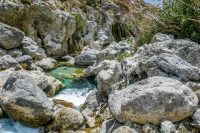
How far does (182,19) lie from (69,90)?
8949mm

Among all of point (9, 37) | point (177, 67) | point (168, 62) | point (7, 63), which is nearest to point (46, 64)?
point (9, 37)

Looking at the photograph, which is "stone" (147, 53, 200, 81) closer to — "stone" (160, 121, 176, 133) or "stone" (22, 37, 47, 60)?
"stone" (160, 121, 176, 133)

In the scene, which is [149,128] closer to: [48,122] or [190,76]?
[190,76]

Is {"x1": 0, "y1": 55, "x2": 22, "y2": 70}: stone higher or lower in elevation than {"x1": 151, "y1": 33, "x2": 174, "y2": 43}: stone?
lower

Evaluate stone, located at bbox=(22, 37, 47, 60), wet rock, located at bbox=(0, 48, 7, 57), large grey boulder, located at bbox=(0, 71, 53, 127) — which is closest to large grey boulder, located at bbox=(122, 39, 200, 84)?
large grey boulder, located at bbox=(0, 71, 53, 127)

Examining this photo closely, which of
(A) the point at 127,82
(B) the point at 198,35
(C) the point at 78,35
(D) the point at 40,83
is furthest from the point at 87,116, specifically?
(C) the point at 78,35

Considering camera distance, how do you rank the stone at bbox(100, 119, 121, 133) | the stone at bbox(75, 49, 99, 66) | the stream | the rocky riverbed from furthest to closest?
the stone at bbox(75, 49, 99, 66) → the stream → the stone at bbox(100, 119, 121, 133) → the rocky riverbed

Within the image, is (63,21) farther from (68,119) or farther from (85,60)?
(68,119)

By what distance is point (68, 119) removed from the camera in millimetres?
14203

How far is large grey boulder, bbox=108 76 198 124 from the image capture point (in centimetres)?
1078

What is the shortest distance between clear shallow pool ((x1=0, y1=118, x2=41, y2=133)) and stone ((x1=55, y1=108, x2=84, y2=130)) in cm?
103

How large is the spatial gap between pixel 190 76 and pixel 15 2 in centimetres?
2165

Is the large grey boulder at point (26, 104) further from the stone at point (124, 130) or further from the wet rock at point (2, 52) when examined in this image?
the wet rock at point (2, 52)

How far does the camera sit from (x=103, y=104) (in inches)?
626
